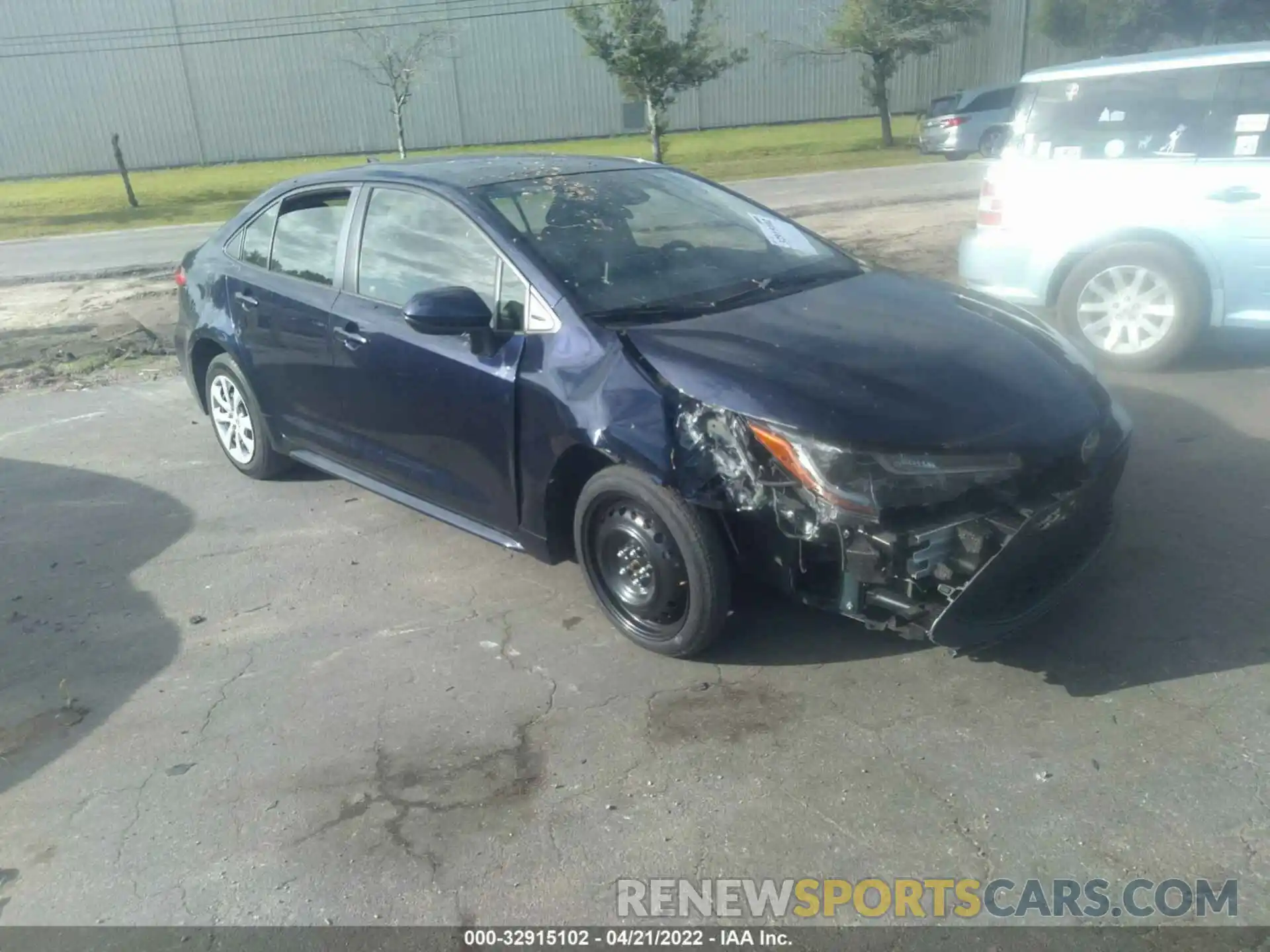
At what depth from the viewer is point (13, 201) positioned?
96.1ft

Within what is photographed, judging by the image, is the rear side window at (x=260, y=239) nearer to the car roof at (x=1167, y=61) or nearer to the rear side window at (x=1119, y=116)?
the rear side window at (x=1119, y=116)

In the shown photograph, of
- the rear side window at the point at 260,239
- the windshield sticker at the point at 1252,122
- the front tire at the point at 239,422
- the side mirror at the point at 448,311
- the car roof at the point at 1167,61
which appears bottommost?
the front tire at the point at 239,422

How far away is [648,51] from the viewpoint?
79.8 ft

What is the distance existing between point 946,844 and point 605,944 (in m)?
0.99

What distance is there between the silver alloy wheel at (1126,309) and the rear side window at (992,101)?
21.4 meters

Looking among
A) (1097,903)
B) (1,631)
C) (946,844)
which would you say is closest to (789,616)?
(946,844)

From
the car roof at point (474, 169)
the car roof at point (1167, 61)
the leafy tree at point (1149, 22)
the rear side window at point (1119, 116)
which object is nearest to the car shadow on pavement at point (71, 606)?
A: the car roof at point (474, 169)

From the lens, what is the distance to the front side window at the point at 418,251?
14.4 feet

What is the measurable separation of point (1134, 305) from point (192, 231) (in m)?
17.6

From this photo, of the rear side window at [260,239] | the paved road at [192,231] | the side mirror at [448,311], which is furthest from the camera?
the paved road at [192,231]

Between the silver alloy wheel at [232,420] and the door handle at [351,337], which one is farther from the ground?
the door handle at [351,337]

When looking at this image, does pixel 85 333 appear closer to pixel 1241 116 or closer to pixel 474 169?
pixel 474 169

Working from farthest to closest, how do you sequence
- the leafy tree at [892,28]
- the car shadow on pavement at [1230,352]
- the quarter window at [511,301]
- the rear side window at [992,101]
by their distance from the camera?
the leafy tree at [892,28]
the rear side window at [992,101]
the car shadow on pavement at [1230,352]
the quarter window at [511,301]

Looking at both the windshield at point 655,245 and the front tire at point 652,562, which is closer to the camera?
the front tire at point 652,562
